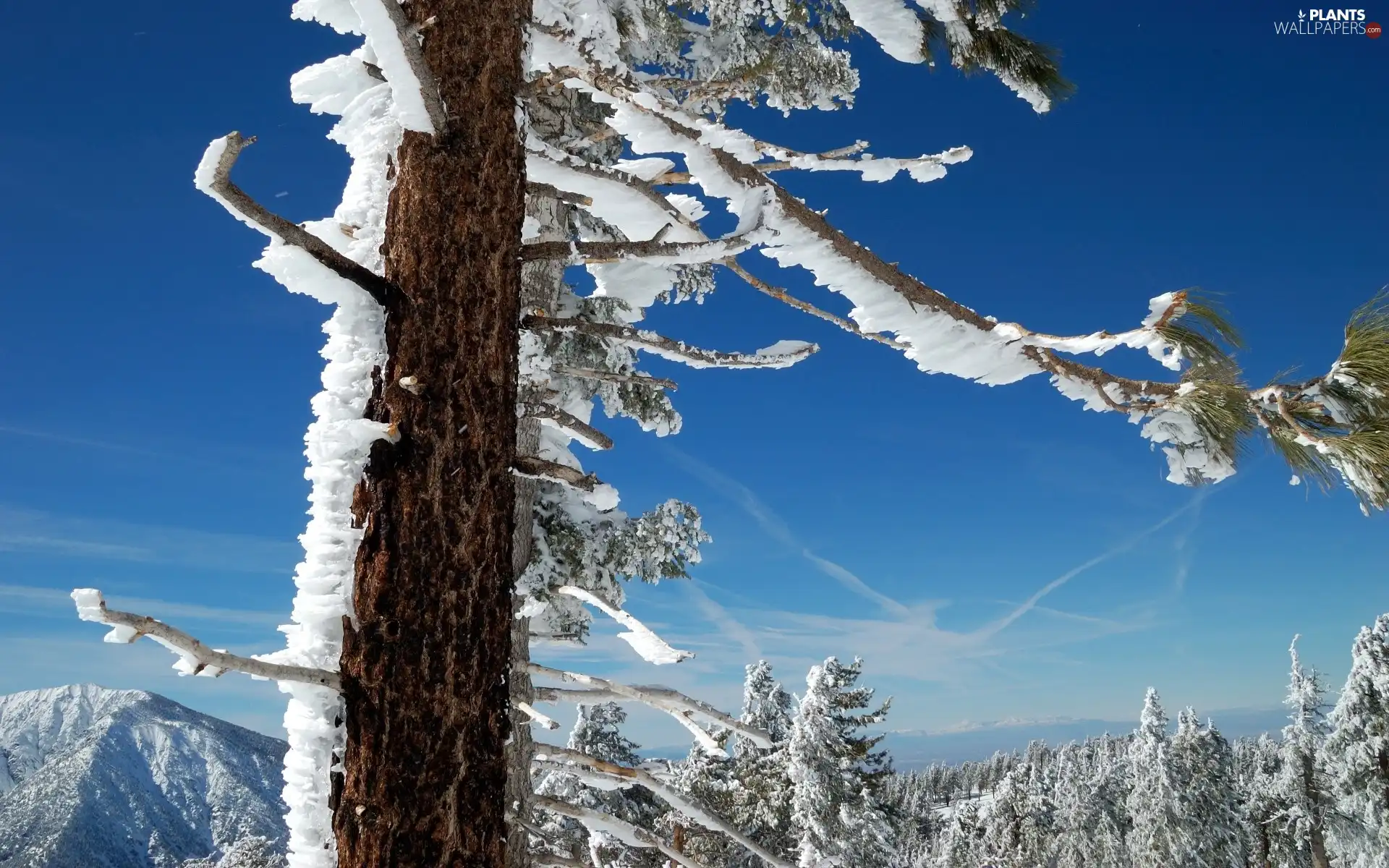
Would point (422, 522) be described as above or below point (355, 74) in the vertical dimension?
below

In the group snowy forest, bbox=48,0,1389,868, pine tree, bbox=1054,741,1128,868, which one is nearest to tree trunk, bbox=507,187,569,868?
snowy forest, bbox=48,0,1389,868

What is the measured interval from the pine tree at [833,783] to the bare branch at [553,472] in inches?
778

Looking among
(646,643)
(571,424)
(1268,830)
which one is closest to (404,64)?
(571,424)

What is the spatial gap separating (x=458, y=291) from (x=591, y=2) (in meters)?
2.99

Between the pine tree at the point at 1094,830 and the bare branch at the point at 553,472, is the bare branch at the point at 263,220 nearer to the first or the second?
the bare branch at the point at 553,472

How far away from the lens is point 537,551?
543 cm

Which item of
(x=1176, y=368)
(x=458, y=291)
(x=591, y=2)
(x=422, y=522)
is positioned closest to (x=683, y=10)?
(x=591, y=2)

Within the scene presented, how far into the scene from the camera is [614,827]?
3049mm

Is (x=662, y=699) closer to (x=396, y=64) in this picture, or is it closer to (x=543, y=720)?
(x=543, y=720)

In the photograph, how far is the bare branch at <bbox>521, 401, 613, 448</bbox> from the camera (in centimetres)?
293

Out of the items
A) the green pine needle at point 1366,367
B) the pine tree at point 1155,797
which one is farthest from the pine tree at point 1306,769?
the green pine needle at point 1366,367

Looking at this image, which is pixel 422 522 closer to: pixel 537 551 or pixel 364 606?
pixel 364 606

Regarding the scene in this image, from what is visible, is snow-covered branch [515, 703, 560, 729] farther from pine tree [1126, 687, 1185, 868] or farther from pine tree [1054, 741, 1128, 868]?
pine tree [1054, 741, 1128, 868]

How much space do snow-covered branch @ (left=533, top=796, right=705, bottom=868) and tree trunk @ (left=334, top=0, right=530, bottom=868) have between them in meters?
1.06
